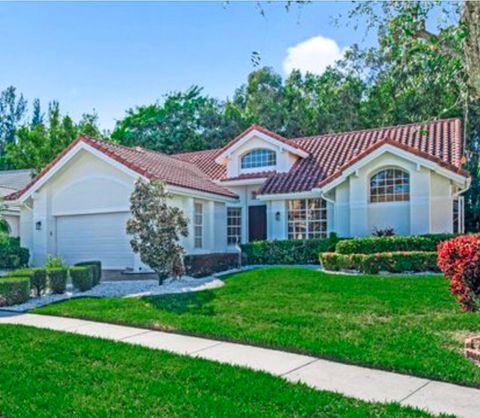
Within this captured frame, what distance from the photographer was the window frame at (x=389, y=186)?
19297mm

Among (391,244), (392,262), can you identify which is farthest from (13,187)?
(392,262)

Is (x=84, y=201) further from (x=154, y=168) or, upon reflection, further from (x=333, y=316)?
(x=333, y=316)

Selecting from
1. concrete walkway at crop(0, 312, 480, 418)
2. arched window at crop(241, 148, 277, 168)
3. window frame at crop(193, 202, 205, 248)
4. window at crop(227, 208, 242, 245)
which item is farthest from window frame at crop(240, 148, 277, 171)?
concrete walkway at crop(0, 312, 480, 418)

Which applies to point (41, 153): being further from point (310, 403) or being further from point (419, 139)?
point (310, 403)

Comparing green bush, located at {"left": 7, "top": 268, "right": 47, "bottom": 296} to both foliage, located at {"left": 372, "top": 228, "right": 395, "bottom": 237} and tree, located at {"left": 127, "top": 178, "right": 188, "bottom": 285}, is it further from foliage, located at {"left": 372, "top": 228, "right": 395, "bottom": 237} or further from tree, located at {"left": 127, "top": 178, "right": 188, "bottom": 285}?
foliage, located at {"left": 372, "top": 228, "right": 395, "bottom": 237}

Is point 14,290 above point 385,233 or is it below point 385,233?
below

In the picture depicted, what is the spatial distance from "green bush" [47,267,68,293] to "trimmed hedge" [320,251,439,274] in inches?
348

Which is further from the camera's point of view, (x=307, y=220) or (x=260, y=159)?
(x=260, y=159)

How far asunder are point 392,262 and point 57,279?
1023 cm

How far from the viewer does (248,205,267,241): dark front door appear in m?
23.4

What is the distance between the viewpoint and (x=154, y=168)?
2055 cm

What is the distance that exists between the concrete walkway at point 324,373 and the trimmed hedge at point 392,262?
8658 millimetres

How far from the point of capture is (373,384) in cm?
621

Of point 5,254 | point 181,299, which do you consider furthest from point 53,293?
point 5,254
